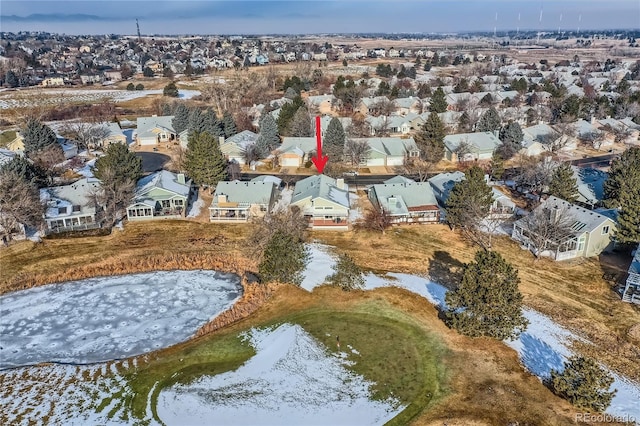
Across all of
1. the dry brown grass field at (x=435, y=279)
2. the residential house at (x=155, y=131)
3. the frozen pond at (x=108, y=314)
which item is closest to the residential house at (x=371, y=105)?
the residential house at (x=155, y=131)

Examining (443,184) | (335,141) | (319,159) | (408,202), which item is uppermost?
(335,141)

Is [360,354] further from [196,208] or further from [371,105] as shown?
[371,105]

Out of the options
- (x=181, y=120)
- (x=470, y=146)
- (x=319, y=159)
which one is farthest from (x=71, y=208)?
(x=470, y=146)

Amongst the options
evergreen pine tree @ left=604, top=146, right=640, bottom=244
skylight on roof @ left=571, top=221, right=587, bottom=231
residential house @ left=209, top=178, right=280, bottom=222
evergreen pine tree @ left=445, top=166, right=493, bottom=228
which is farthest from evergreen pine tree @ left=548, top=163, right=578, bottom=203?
residential house @ left=209, top=178, right=280, bottom=222

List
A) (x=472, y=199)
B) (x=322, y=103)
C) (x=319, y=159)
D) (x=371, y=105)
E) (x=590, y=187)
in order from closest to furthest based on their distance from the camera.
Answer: (x=472, y=199) < (x=590, y=187) < (x=319, y=159) < (x=371, y=105) < (x=322, y=103)

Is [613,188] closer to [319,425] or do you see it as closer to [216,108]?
[319,425]

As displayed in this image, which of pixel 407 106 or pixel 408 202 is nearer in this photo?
pixel 408 202
